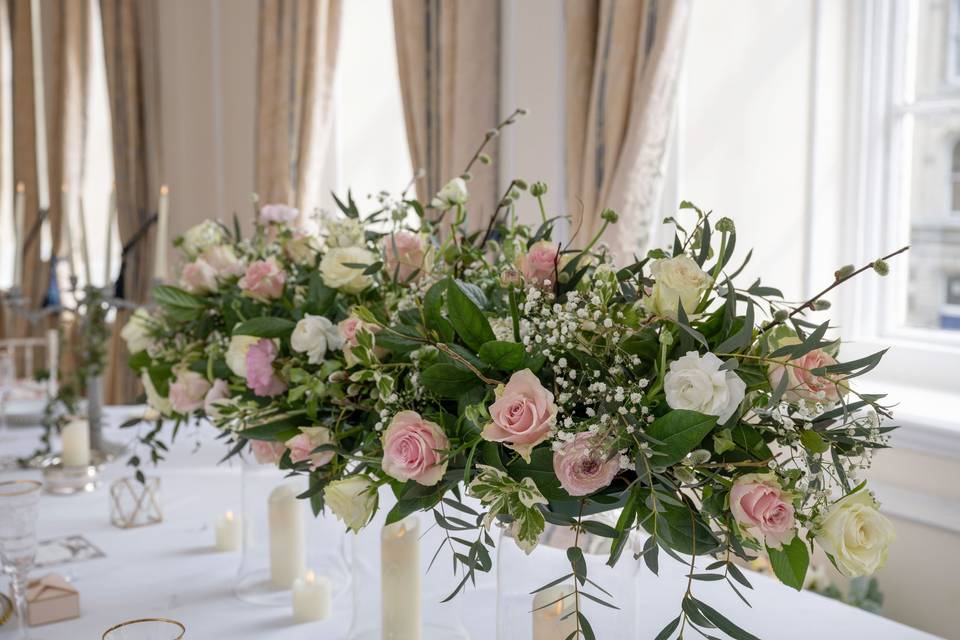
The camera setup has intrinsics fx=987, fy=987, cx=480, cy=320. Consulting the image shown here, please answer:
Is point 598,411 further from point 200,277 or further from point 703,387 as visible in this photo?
point 200,277

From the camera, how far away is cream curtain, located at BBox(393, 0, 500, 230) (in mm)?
3178

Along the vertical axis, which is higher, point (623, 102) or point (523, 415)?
point (623, 102)

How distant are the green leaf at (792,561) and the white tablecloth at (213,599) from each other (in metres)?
0.52

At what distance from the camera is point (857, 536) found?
87 cm

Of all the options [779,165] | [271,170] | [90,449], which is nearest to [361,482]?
[90,449]

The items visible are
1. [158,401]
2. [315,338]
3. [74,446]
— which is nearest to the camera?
[315,338]

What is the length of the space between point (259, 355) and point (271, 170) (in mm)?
3214

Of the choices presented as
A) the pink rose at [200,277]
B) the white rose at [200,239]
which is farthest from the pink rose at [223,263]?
the white rose at [200,239]

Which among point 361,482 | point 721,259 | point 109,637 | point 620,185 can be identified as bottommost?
point 109,637

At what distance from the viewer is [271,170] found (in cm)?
433

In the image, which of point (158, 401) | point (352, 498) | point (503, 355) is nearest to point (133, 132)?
point (158, 401)

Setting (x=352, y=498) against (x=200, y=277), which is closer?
(x=352, y=498)

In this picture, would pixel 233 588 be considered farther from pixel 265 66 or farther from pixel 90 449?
pixel 265 66

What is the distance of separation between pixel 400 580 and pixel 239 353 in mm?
362
